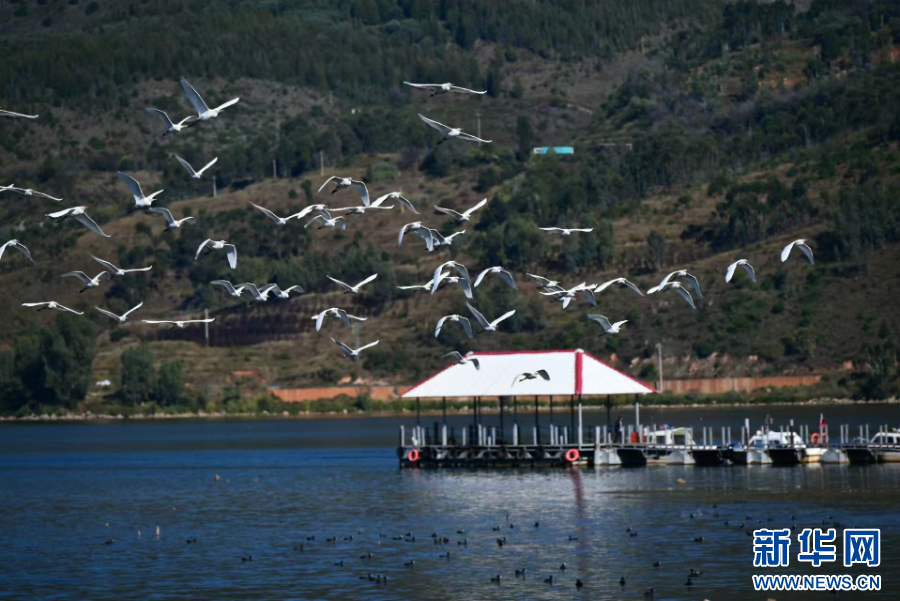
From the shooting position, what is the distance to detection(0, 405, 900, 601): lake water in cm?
4488

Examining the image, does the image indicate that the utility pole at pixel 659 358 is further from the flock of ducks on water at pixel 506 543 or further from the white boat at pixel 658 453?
the flock of ducks on water at pixel 506 543

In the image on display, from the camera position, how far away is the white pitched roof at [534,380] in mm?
75312

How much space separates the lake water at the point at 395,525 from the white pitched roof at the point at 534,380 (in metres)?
3.78

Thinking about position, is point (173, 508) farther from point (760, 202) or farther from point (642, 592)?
point (760, 202)

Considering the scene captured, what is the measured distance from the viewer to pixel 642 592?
42250mm

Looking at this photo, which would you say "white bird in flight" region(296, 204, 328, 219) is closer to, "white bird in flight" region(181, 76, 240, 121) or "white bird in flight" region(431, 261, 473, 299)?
"white bird in flight" region(431, 261, 473, 299)

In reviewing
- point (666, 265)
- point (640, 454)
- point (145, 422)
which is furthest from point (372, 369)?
point (640, 454)

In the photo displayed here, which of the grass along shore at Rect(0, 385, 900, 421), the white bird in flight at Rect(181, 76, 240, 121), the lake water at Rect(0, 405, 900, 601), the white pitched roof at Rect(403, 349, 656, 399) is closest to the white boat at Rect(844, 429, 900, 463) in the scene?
the lake water at Rect(0, 405, 900, 601)

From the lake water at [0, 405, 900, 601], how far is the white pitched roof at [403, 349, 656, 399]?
12.4 feet

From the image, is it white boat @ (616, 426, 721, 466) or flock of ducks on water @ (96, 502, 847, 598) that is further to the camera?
white boat @ (616, 426, 721, 466)

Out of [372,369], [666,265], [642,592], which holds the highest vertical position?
[666,265]

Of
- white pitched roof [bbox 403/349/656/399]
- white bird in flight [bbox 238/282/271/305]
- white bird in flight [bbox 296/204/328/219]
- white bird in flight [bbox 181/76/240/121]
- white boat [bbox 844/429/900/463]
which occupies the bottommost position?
white boat [bbox 844/429/900/463]

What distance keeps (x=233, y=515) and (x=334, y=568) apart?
17742 mm

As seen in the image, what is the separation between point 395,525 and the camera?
58500mm
